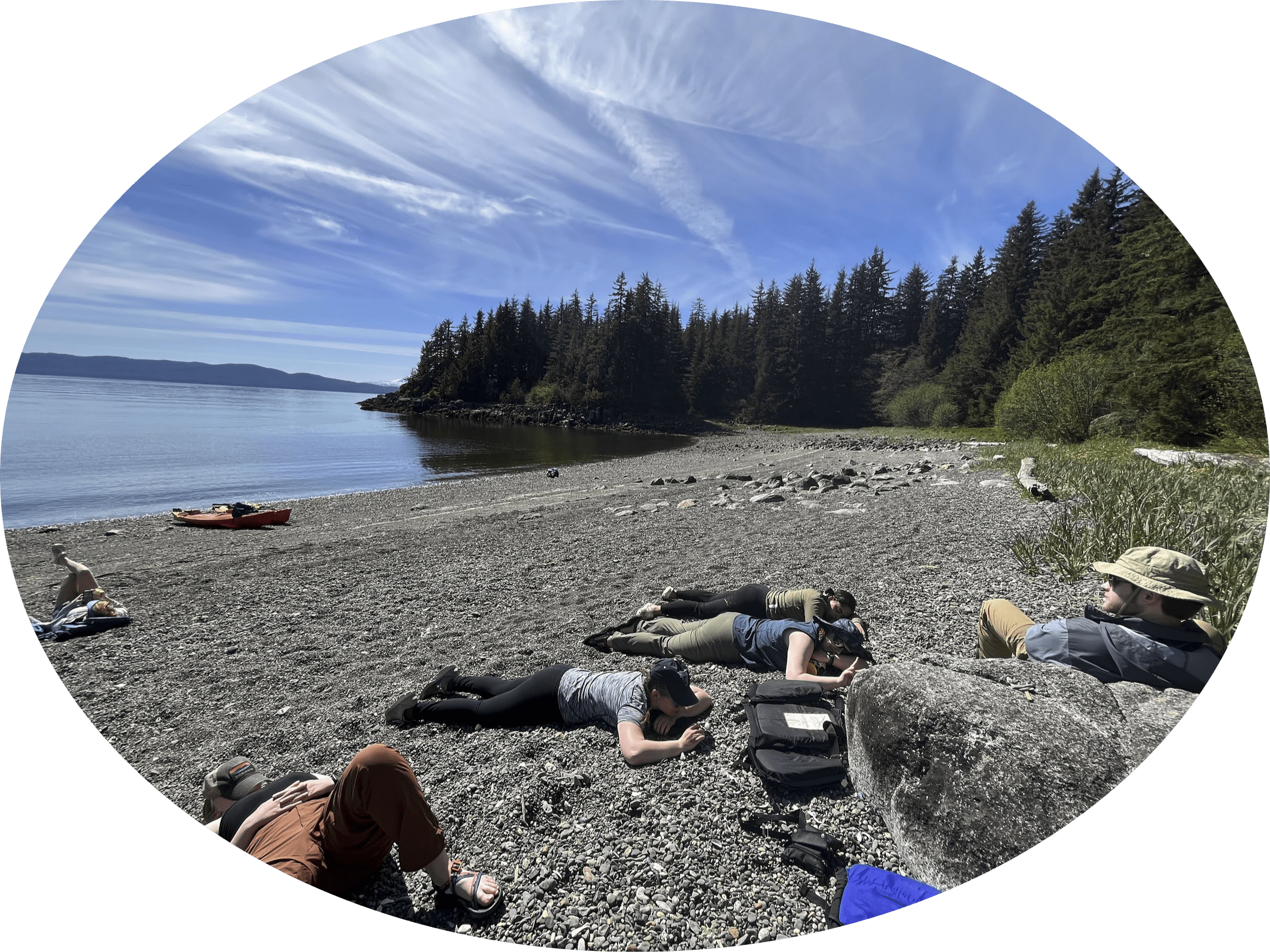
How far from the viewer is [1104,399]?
456cm

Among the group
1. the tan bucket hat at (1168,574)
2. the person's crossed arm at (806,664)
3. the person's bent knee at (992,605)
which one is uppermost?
the tan bucket hat at (1168,574)

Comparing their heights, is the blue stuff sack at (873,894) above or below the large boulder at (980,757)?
below

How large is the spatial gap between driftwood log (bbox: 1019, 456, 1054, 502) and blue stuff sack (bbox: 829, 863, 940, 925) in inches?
217

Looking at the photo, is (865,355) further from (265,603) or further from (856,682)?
(265,603)

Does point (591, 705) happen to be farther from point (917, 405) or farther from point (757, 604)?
point (917, 405)

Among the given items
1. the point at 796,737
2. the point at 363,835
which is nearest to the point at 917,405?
the point at 796,737

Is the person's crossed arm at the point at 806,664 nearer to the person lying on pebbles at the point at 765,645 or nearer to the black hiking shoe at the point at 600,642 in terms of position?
the person lying on pebbles at the point at 765,645

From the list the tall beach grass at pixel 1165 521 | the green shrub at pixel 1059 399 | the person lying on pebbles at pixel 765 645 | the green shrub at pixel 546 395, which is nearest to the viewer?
the tall beach grass at pixel 1165 521

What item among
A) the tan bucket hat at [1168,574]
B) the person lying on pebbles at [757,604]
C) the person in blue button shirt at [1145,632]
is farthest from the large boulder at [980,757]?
the person lying on pebbles at [757,604]

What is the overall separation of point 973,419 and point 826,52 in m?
15.3

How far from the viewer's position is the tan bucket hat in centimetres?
275

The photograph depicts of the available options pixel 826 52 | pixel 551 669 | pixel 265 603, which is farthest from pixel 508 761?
pixel 826 52

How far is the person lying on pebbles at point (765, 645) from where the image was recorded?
11.5 ft

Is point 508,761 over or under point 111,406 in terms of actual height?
under
